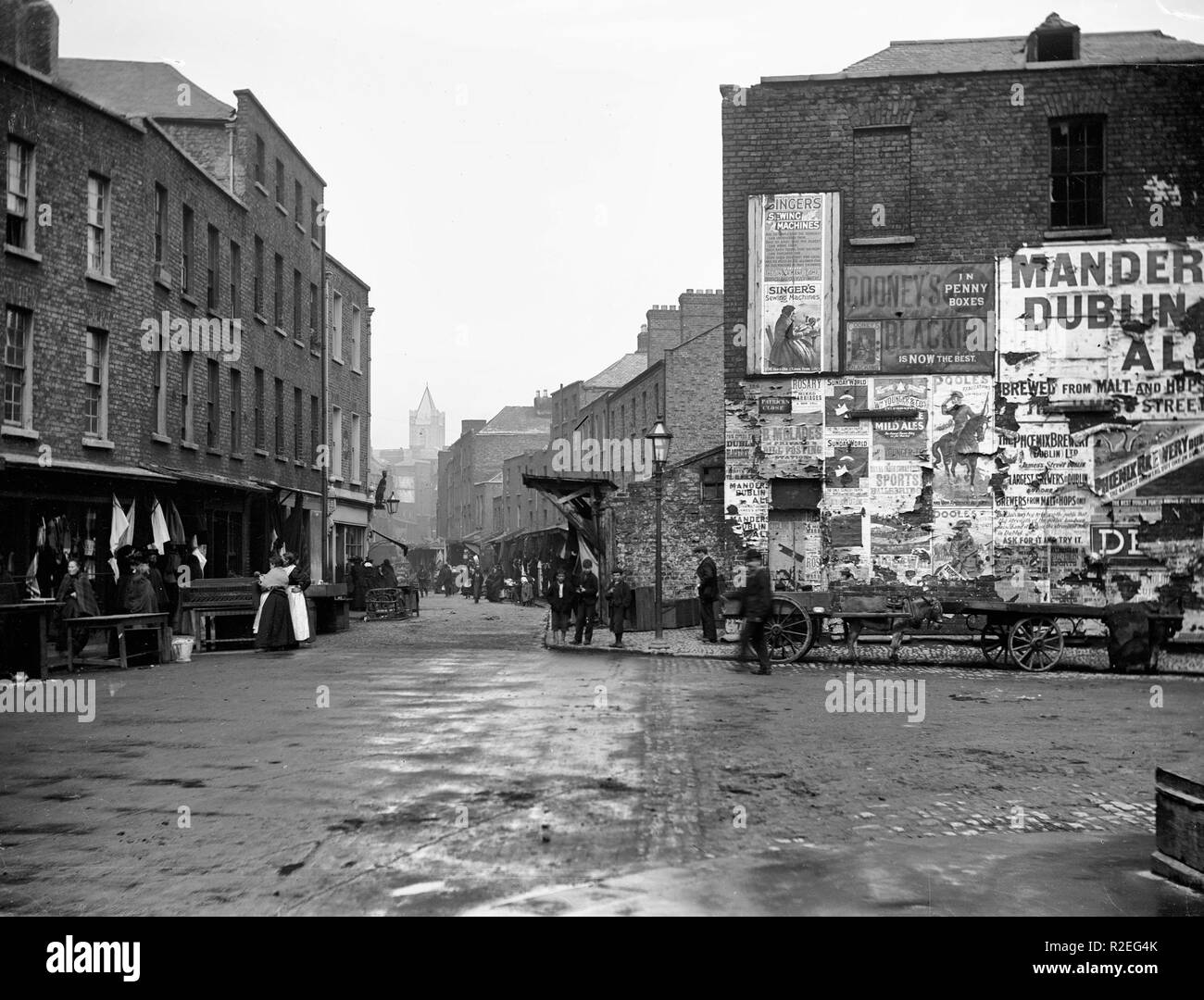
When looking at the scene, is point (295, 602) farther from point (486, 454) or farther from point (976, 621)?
point (486, 454)

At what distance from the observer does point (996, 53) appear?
2358 cm

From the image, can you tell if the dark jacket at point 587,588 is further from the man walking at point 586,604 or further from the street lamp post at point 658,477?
the street lamp post at point 658,477

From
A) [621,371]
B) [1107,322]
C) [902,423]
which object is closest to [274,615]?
[902,423]

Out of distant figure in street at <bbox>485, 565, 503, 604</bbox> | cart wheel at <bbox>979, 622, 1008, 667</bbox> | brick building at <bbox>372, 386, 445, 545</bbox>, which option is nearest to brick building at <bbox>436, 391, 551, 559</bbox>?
brick building at <bbox>372, 386, 445, 545</bbox>

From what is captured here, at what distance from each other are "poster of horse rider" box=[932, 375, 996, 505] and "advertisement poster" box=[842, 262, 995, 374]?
370mm

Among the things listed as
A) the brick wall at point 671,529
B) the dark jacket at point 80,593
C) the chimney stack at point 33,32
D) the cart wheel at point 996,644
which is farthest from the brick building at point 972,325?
the chimney stack at point 33,32

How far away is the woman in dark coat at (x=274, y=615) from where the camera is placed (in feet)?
67.2

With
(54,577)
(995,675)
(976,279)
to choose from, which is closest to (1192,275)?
(976,279)

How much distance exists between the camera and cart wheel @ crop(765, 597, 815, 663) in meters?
17.9

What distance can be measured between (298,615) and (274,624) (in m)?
0.73

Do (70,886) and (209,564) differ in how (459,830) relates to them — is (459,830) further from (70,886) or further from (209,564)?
(209,564)

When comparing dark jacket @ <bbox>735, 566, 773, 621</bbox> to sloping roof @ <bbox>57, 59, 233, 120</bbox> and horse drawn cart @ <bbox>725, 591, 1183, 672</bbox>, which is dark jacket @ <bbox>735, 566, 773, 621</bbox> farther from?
sloping roof @ <bbox>57, 59, 233, 120</bbox>

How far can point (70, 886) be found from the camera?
5410mm
